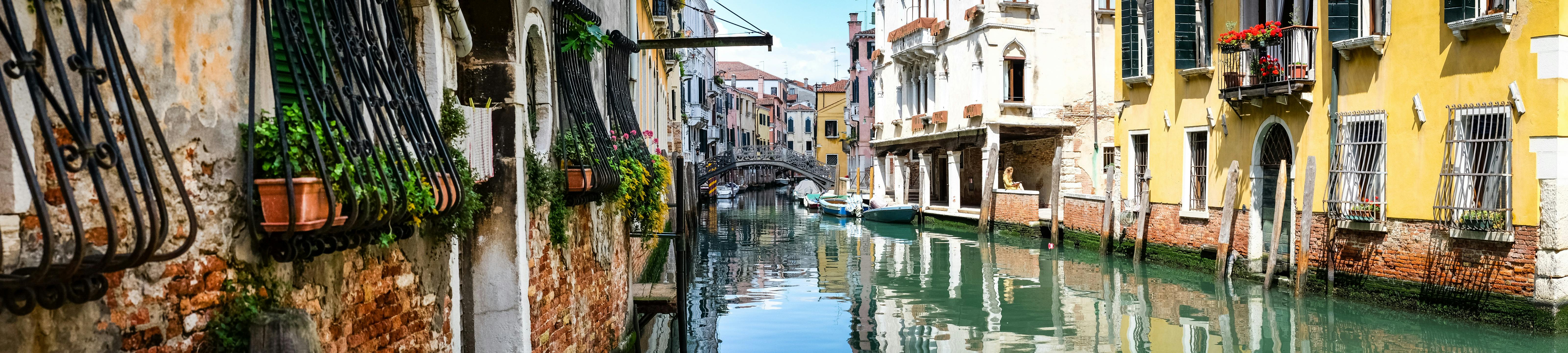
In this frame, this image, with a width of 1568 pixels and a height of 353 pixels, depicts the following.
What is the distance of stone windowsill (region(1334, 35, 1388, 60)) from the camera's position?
10.6m

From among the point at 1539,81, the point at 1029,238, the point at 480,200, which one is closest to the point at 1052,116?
the point at 1029,238

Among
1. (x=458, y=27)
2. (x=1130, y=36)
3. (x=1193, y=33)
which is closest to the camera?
(x=458, y=27)

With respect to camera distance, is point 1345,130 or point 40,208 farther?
point 1345,130

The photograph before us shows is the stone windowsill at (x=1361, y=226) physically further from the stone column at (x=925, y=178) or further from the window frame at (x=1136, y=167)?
the stone column at (x=925, y=178)

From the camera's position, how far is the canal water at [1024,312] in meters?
9.55

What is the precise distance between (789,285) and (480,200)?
9.62 metres

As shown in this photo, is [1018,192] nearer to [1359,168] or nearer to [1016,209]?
[1016,209]

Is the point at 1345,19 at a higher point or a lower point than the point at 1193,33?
lower

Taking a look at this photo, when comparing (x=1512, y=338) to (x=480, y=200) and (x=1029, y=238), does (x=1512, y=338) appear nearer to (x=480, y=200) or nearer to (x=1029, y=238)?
(x=480, y=200)

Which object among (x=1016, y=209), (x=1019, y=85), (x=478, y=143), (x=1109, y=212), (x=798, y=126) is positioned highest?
(x=798, y=126)

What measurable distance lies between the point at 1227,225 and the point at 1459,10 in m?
3.85

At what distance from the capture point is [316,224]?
2826 mm

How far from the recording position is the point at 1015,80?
2306cm

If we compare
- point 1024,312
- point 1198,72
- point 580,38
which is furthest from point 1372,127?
point 580,38
